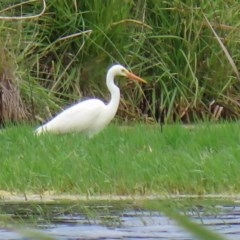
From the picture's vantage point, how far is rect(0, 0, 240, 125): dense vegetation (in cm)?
1328

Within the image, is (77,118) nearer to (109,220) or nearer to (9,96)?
(9,96)

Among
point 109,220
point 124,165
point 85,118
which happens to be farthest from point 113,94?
point 109,220

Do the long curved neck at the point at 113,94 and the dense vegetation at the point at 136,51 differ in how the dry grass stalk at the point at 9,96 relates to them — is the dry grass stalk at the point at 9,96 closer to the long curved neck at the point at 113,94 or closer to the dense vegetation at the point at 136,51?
the dense vegetation at the point at 136,51

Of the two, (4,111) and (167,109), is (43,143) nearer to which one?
(4,111)

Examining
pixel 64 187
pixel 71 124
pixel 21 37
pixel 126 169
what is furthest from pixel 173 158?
pixel 21 37

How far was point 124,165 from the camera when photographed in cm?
722

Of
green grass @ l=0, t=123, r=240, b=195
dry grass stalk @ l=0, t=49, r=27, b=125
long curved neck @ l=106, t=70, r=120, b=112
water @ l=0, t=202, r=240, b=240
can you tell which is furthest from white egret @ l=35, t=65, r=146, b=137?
water @ l=0, t=202, r=240, b=240

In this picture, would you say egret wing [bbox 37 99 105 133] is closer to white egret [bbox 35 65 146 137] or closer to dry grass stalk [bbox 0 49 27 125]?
white egret [bbox 35 65 146 137]

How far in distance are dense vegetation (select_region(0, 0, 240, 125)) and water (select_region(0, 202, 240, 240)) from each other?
6789 millimetres

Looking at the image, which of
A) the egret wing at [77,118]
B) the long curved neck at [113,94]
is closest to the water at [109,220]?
the egret wing at [77,118]

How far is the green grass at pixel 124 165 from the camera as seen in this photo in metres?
6.88

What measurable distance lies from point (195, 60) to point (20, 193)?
7.20 metres

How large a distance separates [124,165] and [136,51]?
265 inches

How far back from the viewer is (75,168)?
718cm
